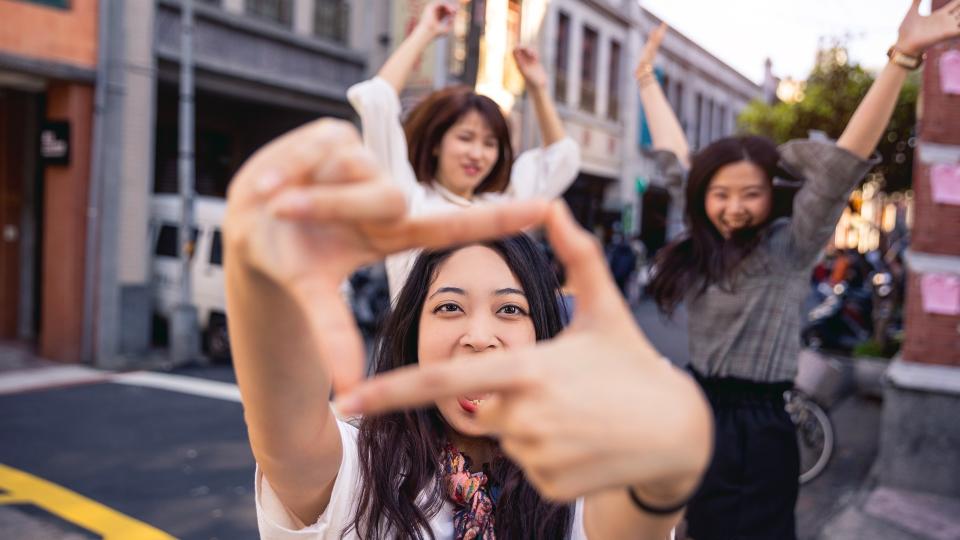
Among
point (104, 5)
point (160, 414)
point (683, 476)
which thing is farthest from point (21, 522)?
point (104, 5)

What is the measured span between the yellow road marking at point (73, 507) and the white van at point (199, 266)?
3827 mm

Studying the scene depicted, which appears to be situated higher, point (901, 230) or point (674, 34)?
point (674, 34)

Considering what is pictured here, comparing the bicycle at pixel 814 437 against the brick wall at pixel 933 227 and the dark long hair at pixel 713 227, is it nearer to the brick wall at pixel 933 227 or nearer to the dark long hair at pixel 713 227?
the brick wall at pixel 933 227

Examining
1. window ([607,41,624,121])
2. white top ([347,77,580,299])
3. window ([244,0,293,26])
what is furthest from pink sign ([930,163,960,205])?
window ([607,41,624,121])

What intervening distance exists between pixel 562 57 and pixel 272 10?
358 inches

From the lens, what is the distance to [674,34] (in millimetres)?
23172

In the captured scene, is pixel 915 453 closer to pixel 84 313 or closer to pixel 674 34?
pixel 84 313

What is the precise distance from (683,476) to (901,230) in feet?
43.0

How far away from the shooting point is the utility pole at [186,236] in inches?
317

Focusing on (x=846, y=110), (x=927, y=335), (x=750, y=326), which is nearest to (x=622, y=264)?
(x=846, y=110)

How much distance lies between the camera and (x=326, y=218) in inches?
28.2

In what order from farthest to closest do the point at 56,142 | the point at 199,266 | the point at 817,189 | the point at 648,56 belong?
the point at 199,266 → the point at 56,142 → the point at 648,56 → the point at 817,189

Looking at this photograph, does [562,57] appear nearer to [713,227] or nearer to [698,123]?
[698,123]

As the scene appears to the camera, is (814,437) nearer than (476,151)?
No
